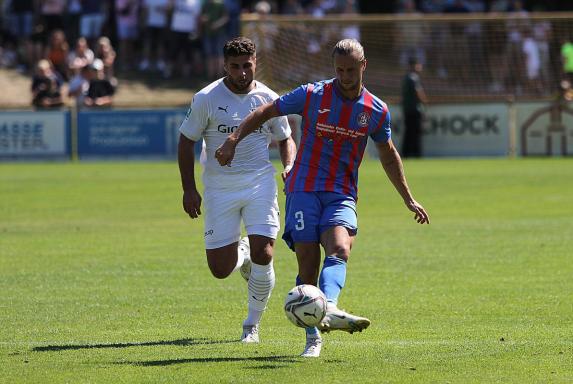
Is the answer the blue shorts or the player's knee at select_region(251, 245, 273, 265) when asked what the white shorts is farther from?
the blue shorts

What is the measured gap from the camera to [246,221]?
9.28 metres

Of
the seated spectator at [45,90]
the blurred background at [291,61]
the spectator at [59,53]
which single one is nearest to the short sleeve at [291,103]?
the blurred background at [291,61]

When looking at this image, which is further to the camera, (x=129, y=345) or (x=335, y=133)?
(x=129, y=345)

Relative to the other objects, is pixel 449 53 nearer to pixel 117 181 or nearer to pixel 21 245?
pixel 117 181

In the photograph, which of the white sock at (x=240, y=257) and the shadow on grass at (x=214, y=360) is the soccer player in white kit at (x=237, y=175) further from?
the shadow on grass at (x=214, y=360)

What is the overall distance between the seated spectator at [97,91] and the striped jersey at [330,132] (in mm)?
22215

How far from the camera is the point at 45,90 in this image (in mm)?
30422

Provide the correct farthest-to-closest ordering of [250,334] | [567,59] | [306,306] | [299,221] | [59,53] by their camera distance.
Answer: [59,53] → [567,59] → [250,334] → [299,221] → [306,306]

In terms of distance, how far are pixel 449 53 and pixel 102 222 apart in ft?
52.8

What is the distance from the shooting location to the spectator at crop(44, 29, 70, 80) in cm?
3372

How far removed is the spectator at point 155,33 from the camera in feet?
112

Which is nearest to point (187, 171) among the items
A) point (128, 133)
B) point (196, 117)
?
point (196, 117)

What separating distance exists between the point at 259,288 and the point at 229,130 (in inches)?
46.8

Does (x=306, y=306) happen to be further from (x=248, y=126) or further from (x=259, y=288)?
(x=259, y=288)
